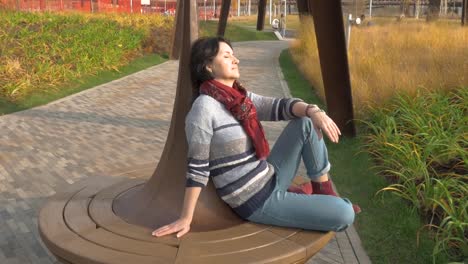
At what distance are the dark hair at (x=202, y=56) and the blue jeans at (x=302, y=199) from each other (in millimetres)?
538

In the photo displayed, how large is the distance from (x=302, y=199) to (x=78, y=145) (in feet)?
15.0

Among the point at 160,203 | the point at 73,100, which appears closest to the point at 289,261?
the point at 160,203

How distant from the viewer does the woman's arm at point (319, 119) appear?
2.47m

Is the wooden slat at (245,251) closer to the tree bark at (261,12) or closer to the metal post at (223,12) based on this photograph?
the metal post at (223,12)

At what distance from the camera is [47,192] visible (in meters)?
4.66

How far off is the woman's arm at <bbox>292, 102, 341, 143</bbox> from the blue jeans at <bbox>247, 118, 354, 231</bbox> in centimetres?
A: 4

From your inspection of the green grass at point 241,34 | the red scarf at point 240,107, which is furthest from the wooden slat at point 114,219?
the green grass at point 241,34

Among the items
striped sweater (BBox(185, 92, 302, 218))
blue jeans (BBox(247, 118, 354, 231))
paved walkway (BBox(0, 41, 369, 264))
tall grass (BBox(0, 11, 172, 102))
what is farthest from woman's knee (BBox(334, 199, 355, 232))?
tall grass (BBox(0, 11, 172, 102))

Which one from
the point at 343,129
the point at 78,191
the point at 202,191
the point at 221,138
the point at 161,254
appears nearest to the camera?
the point at 161,254

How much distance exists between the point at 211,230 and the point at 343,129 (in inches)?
165

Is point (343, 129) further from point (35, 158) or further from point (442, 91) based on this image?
point (35, 158)

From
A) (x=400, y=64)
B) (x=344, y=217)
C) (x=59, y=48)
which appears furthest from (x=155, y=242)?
(x=59, y=48)

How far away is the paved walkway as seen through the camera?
12.1ft

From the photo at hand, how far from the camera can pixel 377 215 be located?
4.07 m
